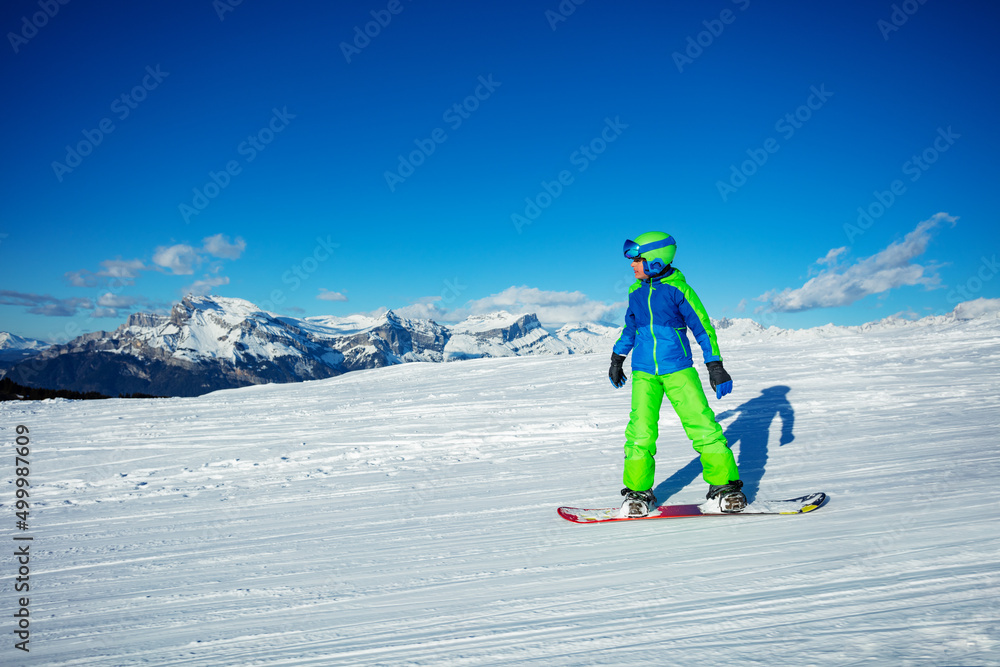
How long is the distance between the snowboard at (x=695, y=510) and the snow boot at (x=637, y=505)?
1.2 inches

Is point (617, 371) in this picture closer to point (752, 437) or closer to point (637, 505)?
point (637, 505)

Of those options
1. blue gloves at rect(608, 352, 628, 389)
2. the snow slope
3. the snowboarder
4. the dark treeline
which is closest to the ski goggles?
the snowboarder

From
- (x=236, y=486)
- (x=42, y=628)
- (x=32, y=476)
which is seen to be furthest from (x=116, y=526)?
(x=32, y=476)

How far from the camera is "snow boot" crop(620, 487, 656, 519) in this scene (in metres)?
3.97

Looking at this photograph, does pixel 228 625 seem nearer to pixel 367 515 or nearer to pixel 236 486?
pixel 367 515

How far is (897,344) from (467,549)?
47.0ft

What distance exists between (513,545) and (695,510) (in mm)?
1536

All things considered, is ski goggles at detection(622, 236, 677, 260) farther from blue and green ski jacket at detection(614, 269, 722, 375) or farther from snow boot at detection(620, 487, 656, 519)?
snow boot at detection(620, 487, 656, 519)

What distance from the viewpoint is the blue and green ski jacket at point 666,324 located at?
4164 mm

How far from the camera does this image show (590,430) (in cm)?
792

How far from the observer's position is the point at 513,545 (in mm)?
3604

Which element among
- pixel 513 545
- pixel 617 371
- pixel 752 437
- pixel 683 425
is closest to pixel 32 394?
pixel 513 545

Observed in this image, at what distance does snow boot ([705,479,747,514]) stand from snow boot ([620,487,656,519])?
0.50 metres

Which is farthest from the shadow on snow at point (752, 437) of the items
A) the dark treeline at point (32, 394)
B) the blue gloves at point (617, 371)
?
the dark treeline at point (32, 394)
